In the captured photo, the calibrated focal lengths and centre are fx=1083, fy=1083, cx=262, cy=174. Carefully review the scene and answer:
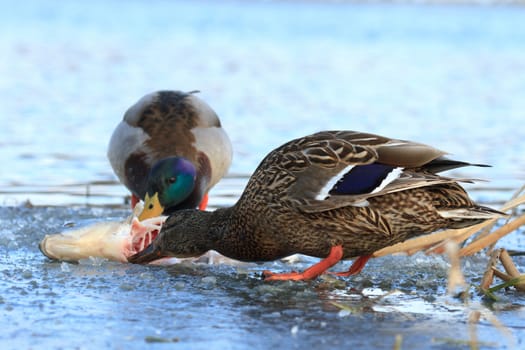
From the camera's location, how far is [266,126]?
32.0 feet

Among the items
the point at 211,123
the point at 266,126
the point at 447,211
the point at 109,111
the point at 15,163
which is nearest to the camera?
the point at 447,211

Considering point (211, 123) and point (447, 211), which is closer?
point (447, 211)

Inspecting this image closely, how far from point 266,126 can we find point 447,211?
226 inches

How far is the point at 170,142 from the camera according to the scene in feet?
21.1

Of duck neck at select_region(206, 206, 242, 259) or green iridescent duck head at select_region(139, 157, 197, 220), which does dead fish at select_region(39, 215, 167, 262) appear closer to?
duck neck at select_region(206, 206, 242, 259)

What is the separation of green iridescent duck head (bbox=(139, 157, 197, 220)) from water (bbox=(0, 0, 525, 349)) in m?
0.52

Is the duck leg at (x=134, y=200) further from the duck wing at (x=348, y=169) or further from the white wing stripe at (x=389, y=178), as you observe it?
the white wing stripe at (x=389, y=178)

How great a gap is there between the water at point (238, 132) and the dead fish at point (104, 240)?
0.09 meters

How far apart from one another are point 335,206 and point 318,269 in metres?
0.32

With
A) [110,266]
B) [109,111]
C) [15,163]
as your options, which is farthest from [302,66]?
[110,266]

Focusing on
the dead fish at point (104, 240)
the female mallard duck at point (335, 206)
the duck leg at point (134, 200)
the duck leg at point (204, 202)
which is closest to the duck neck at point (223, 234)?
the female mallard duck at point (335, 206)

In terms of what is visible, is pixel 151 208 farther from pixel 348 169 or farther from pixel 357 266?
pixel 348 169

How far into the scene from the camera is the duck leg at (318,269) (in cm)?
421

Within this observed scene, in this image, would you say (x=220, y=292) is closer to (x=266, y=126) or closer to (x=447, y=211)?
(x=447, y=211)
